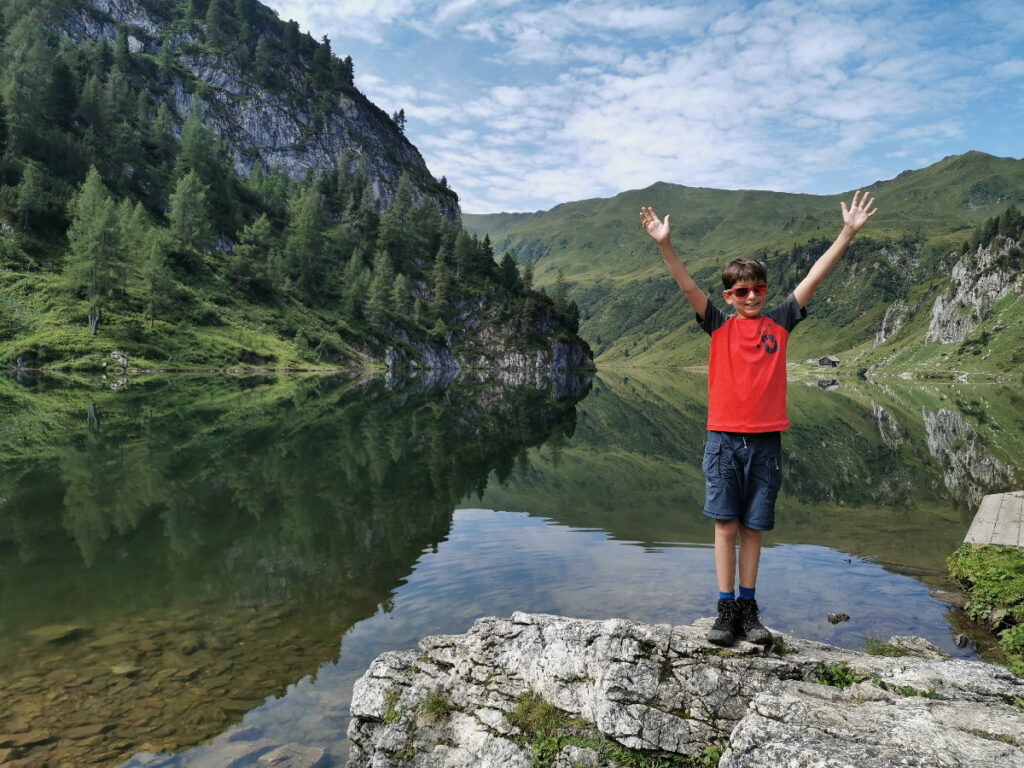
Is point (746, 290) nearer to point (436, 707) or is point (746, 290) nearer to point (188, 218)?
point (436, 707)

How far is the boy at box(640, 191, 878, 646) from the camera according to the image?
7570 mm

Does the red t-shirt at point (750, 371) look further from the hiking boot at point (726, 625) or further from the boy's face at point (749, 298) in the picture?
the hiking boot at point (726, 625)

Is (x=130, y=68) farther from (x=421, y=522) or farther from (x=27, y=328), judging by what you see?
(x=421, y=522)

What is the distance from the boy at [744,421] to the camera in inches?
298

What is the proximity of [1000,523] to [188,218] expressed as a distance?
139 m

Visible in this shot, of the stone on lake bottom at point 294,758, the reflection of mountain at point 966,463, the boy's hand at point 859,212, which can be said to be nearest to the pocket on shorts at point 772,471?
the boy's hand at point 859,212

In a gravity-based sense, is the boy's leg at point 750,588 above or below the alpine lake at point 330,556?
above

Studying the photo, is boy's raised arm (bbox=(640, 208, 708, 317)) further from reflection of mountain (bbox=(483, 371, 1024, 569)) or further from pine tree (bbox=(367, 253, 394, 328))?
pine tree (bbox=(367, 253, 394, 328))

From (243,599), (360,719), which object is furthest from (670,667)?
(243,599)

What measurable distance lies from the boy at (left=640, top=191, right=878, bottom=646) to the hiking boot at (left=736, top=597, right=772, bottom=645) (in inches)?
0.5

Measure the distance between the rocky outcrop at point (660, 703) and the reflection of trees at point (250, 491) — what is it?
24.1 ft

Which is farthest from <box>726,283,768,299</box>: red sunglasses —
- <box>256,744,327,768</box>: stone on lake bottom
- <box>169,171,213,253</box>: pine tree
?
<box>169,171,213,253</box>: pine tree

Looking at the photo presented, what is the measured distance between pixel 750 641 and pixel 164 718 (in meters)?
9.36

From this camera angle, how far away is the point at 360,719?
898 cm
